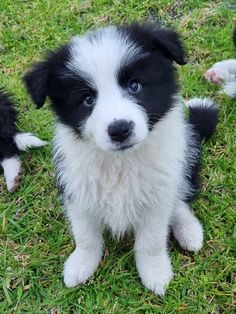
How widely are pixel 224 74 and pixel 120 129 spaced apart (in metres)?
2.18

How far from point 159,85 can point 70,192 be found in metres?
0.80

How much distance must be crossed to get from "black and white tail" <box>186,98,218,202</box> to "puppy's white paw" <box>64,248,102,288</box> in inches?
27.6

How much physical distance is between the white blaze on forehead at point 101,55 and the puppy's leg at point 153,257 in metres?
1.00

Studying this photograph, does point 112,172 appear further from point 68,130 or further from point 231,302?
point 231,302

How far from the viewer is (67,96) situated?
9.04 feet

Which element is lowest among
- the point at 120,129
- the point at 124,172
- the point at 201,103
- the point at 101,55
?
the point at 201,103

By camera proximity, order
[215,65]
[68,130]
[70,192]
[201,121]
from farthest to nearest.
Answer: [215,65]
[201,121]
[70,192]
[68,130]

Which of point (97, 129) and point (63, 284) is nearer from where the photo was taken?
point (97, 129)

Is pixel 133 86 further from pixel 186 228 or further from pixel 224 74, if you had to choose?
pixel 224 74

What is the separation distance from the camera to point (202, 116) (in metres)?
3.83

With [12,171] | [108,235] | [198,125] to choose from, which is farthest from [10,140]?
[198,125]

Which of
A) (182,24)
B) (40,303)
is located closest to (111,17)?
(182,24)

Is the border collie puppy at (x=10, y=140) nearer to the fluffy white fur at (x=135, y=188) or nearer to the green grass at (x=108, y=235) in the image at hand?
the green grass at (x=108, y=235)

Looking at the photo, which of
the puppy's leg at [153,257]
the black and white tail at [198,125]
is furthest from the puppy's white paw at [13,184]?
the black and white tail at [198,125]
